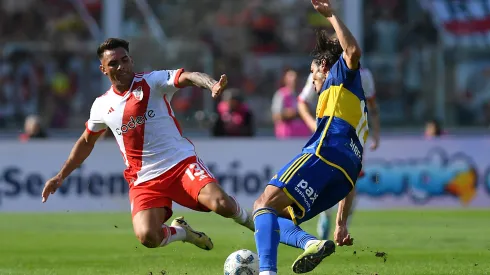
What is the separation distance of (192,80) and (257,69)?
15.3 meters

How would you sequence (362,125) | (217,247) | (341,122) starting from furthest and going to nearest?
(217,247) < (362,125) < (341,122)

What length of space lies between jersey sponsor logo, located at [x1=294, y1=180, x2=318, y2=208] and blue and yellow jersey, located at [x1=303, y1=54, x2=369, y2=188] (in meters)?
0.23

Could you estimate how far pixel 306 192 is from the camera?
7.10 meters

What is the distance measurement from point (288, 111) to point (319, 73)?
9.40m

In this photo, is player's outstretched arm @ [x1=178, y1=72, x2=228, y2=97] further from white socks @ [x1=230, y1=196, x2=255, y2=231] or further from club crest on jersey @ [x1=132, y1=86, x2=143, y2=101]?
white socks @ [x1=230, y1=196, x2=255, y2=231]

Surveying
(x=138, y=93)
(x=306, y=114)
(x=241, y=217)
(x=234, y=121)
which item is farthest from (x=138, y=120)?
(x=234, y=121)

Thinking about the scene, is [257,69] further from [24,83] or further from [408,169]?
[408,169]

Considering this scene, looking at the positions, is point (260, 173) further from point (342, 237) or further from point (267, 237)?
Answer: point (267, 237)

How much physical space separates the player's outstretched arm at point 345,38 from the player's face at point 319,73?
0.54 meters

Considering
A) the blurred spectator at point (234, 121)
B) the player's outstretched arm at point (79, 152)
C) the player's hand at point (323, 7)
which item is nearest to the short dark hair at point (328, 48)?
the player's hand at point (323, 7)

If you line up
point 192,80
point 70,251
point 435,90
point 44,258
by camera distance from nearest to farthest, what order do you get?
point 192,80
point 44,258
point 70,251
point 435,90

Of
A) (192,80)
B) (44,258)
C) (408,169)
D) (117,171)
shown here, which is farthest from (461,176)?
(192,80)

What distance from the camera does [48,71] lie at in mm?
23453

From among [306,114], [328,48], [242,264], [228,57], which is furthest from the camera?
[228,57]
